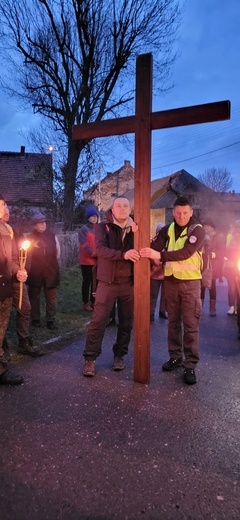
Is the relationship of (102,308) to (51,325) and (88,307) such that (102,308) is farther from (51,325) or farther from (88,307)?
(88,307)

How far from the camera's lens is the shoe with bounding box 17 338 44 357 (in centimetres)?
528

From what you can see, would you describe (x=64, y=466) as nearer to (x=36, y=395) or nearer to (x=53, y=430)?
(x=53, y=430)

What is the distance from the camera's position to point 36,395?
4.01m

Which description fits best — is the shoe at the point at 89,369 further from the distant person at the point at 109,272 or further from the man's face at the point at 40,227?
the man's face at the point at 40,227

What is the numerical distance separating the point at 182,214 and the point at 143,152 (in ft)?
2.89

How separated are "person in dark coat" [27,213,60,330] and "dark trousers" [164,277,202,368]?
2.69 metres

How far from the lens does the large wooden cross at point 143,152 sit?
13.4 ft

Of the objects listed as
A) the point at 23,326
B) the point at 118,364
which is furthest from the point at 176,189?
the point at 118,364

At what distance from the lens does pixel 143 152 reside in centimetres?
421

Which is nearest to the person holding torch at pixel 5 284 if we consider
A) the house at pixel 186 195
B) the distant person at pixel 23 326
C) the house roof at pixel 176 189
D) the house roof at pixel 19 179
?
the distant person at pixel 23 326

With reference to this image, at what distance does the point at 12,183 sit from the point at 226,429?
103 feet

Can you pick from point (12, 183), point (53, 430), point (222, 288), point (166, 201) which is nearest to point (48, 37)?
point (222, 288)

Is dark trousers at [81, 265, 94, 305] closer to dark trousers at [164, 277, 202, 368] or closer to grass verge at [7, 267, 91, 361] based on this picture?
grass verge at [7, 267, 91, 361]

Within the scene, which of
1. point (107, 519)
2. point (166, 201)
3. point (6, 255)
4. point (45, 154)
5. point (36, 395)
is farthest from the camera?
point (166, 201)
